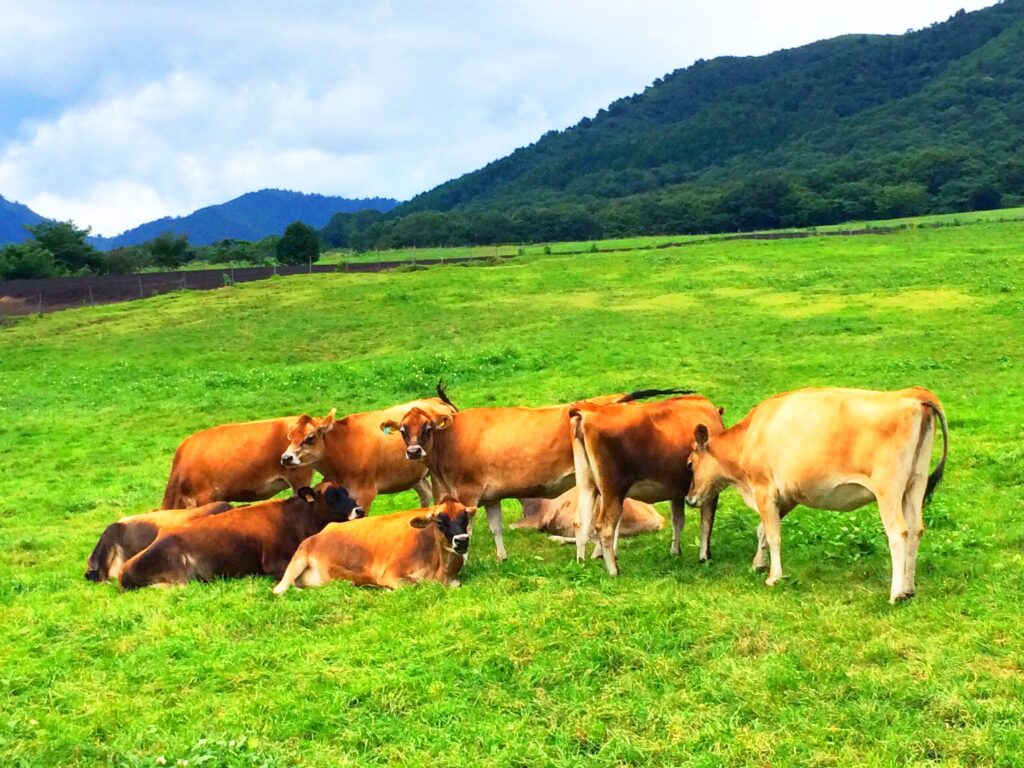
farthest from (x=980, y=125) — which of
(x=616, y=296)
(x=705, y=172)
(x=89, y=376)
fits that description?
(x=89, y=376)

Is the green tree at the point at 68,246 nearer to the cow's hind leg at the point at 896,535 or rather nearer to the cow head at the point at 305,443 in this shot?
the cow head at the point at 305,443

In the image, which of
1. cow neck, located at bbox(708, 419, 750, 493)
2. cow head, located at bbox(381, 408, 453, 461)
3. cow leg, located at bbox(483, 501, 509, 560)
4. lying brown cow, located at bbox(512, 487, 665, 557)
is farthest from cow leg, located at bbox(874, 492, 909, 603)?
cow head, located at bbox(381, 408, 453, 461)

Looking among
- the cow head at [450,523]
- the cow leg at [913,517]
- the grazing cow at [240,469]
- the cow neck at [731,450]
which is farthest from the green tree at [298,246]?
the cow leg at [913,517]

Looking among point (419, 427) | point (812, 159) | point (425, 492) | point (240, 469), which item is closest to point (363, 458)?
point (425, 492)

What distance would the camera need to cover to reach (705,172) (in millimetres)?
165375

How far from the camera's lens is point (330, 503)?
32.1ft

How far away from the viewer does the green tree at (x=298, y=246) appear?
79125 mm

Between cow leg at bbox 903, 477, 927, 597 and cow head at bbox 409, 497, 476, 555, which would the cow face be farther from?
cow head at bbox 409, 497, 476, 555

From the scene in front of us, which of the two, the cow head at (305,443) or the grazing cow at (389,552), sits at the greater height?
the cow head at (305,443)

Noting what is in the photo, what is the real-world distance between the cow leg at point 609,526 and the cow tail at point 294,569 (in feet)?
9.50

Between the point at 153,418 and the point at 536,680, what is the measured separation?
692 inches

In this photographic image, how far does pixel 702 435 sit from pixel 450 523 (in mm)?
2630

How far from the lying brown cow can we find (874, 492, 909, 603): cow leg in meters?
3.70

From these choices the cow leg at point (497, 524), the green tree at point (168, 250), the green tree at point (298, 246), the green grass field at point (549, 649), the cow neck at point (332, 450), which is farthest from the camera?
the green tree at point (168, 250)
